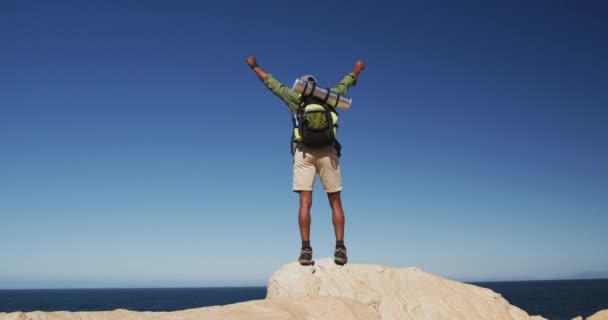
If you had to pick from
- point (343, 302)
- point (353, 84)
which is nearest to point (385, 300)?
point (343, 302)

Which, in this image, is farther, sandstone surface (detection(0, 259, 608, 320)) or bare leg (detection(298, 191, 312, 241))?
bare leg (detection(298, 191, 312, 241))

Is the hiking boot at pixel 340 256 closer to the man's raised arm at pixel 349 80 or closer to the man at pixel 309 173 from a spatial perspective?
the man at pixel 309 173

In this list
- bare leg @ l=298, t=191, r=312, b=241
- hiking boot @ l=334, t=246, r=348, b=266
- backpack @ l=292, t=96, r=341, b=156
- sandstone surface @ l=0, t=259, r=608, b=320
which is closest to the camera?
sandstone surface @ l=0, t=259, r=608, b=320

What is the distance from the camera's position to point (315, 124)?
735 centimetres

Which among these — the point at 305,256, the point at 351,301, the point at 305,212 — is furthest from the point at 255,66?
the point at 351,301

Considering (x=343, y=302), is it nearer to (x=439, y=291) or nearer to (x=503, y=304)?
(x=439, y=291)

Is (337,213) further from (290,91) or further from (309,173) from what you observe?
(290,91)

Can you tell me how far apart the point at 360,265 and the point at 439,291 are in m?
2.03

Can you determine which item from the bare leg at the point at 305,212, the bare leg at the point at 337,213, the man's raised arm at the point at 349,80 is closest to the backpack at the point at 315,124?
the man's raised arm at the point at 349,80

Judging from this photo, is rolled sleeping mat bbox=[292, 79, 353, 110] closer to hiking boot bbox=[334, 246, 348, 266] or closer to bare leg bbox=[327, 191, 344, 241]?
bare leg bbox=[327, 191, 344, 241]

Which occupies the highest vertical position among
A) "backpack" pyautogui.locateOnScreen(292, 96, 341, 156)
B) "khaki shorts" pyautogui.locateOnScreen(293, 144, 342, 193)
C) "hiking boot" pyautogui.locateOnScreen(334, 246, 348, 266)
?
"backpack" pyautogui.locateOnScreen(292, 96, 341, 156)

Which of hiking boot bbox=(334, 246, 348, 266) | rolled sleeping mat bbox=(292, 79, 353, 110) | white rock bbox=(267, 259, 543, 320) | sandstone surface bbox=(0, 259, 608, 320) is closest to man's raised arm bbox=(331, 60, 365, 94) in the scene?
rolled sleeping mat bbox=(292, 79, 353, 110)

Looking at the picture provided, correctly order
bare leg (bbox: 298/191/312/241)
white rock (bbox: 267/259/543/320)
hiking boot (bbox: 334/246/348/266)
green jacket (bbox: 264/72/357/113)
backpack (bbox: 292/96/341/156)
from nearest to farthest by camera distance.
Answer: backpack (bbox: 292/96/341/156) → bare leg (bbox: 298/191/312/241) → green jacket (bbox: 264/72/357/113) → hiking boot (bbox: 334/246/348/266) → white rock (bbox: 267/259/543/320)

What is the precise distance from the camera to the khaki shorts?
7625 mm
